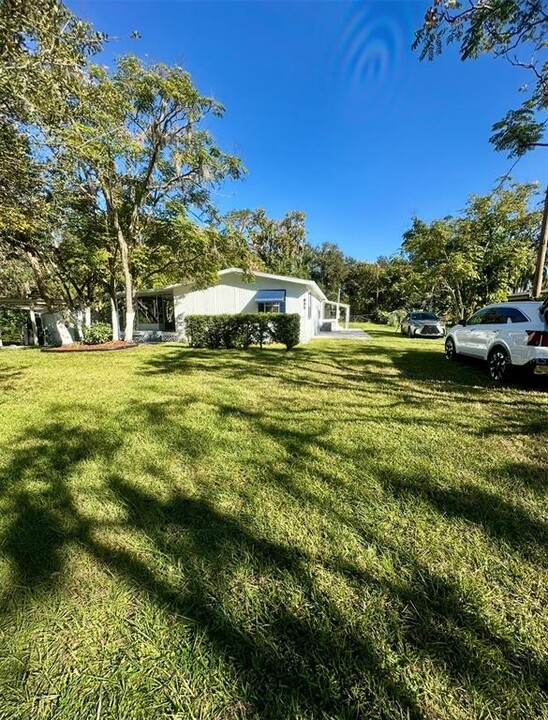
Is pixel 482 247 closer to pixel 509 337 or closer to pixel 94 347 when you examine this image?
pixel 509 337

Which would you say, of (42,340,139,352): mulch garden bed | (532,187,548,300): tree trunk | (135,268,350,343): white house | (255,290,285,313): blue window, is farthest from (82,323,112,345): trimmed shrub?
(532,187,548,300): tree trunk

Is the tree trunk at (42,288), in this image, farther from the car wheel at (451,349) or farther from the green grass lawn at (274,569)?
the car wheel at (451,349)

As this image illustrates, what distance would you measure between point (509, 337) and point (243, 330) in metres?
8.54

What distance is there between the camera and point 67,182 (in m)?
6.89

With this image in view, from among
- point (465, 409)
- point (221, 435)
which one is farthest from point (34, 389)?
point (465, 409)

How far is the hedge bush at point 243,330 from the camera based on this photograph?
12.1 metres

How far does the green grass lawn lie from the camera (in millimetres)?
1354

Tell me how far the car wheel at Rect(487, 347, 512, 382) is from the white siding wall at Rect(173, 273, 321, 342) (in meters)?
9.42

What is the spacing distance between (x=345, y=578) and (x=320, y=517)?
1.79ft

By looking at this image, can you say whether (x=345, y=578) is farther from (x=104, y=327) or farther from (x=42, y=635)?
(x=104, y=327)

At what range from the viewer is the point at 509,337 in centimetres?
623

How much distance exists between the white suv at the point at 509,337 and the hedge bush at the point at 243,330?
232 inches

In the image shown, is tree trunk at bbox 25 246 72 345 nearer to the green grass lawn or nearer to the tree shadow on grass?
the green grass lawn

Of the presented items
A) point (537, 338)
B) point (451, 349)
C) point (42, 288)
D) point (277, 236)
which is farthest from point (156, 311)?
point (277, 236)
